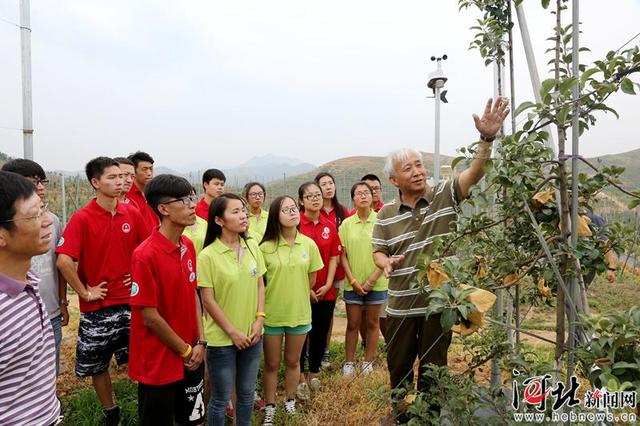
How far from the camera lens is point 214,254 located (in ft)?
7.82

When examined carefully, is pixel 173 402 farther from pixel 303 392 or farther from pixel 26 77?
pixel 26 77

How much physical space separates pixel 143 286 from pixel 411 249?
53.2 inches

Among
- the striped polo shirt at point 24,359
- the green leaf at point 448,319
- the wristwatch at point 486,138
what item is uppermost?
the wristwatch at point 486,138

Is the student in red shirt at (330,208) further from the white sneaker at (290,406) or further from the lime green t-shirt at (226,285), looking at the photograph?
the lime green t-shirt at (226,285)

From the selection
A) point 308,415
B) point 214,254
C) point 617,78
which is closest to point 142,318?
point 214,254

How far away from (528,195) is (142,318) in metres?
1.75

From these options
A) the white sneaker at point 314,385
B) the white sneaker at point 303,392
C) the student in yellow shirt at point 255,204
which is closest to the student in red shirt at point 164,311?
the white sneaker at point 303,392

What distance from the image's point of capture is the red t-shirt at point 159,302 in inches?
78.0

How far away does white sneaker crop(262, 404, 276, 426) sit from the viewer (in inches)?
107

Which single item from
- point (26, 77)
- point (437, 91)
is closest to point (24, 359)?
point (26, 77)

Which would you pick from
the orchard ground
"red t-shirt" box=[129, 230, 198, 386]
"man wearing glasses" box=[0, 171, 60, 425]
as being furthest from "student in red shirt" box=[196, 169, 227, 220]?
"man wearing glasses" box=[0, 171, 60, 425]

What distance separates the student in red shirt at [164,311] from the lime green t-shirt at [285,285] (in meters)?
0.66

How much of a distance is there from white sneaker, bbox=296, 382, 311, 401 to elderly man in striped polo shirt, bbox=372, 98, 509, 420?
0.99m

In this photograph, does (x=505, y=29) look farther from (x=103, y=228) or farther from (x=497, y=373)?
(x=103, y=228)
